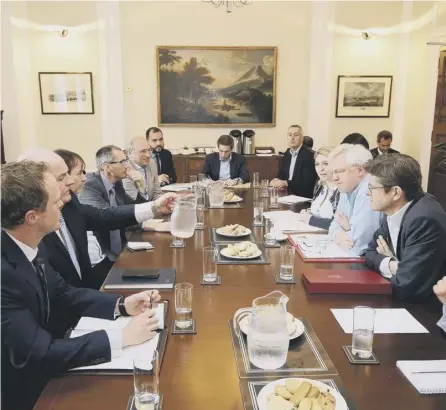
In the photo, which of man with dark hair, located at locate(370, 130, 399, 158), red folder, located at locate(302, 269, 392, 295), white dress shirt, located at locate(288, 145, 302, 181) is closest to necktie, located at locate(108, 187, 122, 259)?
red folder, located at locate(302, 269, 392, 295)

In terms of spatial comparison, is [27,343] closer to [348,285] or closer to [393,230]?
[348,285]

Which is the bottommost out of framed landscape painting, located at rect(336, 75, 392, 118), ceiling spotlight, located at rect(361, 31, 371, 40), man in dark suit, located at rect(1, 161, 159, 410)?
man in dark suit, located at rect(1, 161, 159, 410)

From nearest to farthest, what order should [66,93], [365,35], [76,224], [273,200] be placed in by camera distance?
1. [76,224]
2. [273,200]
3. [365,35]
4. [66,93]

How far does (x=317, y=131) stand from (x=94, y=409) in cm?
609

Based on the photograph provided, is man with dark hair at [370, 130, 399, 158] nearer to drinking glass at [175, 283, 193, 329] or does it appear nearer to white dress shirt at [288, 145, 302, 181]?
white dress shirt at [288, 145, 302, 181]

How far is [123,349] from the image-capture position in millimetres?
1449

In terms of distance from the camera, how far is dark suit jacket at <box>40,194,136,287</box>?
231 cm

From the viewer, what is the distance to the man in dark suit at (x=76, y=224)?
7.64ft

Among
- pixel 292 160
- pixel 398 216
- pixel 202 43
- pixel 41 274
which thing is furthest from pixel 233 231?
pixel 202 43

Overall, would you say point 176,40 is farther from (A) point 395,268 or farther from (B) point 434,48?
(A) point 395,268

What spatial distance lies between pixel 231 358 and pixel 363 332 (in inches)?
16.1

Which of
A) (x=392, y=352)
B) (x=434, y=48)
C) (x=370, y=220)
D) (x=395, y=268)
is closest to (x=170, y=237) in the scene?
(x=370, y=220)

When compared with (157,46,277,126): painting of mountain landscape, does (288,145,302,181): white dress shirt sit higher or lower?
lower

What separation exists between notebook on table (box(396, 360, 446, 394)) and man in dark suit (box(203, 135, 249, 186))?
4.05 metres
